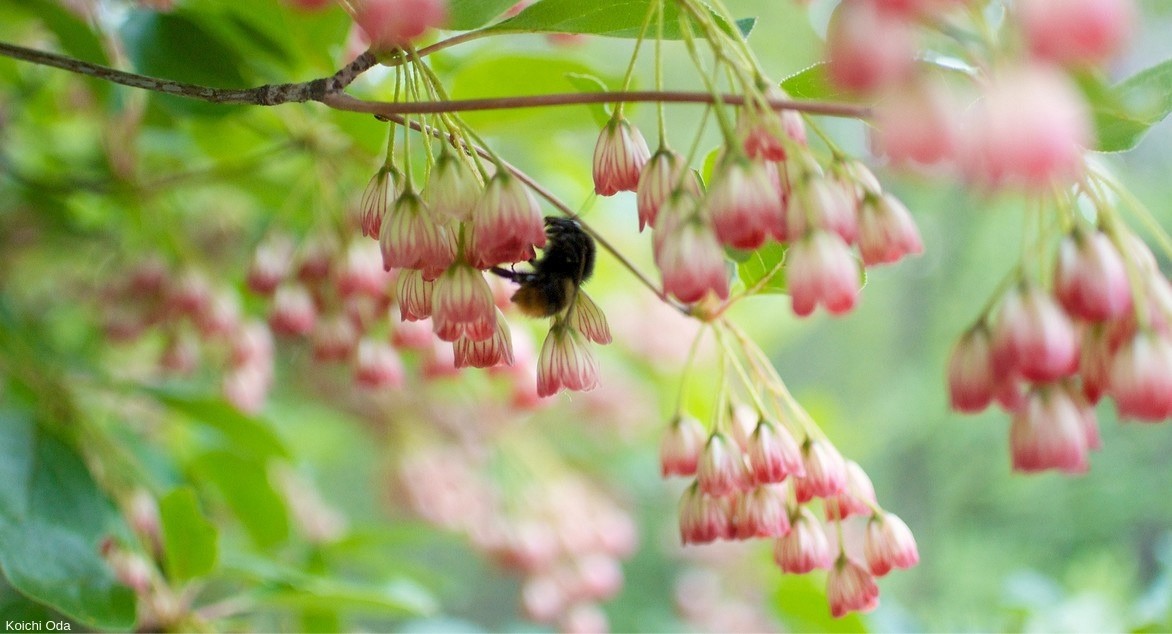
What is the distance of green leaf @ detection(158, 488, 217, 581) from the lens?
87 centimetres

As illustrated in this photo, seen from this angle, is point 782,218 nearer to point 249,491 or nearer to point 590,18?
point 590,18

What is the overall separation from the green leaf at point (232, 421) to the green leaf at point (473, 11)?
0.55 m

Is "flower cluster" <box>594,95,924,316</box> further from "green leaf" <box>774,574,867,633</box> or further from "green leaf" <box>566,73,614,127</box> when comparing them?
"green leaf" <box>774,574,867,633</box>

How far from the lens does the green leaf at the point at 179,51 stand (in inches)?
30.5

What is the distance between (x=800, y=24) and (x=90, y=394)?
5.27ft

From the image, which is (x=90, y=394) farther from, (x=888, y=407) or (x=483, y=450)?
(x=888, y=407)

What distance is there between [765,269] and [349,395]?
139 centimetres

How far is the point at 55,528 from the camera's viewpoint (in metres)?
0.82

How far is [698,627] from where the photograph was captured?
235 cm

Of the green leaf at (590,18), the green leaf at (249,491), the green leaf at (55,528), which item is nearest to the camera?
the green leaf at (590,18)

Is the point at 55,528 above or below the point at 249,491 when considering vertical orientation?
below

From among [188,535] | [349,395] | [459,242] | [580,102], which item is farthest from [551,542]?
[580,102]

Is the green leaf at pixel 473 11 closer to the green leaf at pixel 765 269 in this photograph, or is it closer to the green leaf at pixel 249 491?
the green leaf at pixel 765 269

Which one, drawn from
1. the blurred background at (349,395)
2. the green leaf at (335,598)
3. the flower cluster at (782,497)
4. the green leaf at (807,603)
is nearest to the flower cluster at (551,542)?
the blurred background at (349,395)
